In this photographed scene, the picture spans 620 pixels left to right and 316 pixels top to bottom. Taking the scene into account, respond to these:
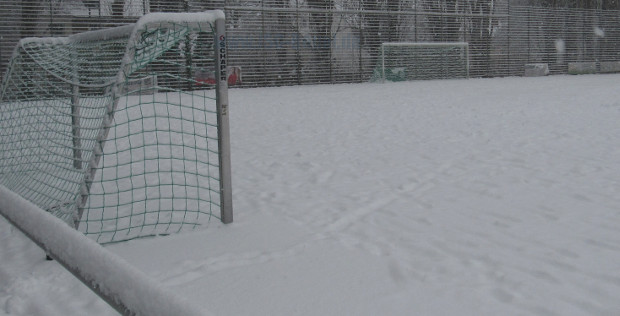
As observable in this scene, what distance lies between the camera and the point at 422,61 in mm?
17484

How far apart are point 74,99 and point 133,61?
1.28 metres

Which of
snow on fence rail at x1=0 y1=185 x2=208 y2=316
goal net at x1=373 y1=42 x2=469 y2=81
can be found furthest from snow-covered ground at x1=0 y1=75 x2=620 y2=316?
goal net at x1=373 y1=42 x2=469 y2=81

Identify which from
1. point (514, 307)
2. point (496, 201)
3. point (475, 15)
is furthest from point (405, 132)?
point (475, 15)

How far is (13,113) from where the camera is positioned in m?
4.54

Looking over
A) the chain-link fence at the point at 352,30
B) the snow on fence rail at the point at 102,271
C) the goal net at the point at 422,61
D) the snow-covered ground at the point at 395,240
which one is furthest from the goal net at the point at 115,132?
the goal net at the point at 422,61

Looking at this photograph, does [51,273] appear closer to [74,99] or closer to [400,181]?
[74,99]

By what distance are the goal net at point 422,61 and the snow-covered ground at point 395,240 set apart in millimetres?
11728

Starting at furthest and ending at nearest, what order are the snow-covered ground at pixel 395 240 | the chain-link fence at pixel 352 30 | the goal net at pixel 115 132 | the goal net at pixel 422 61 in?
1. the goal net at pixel 422 61
2. the chain-link fence at pixel 352 30
3. the goal net at pixel 115 132
4. the snow-covered ground at pixel 395 240

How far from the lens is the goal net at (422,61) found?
1689 cm

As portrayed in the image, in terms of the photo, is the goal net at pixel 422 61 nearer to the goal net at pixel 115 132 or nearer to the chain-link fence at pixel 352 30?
the chain-link fence at pixel 352 30

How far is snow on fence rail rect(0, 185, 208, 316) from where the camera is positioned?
3.49 ft

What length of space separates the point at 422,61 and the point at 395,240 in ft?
50.7

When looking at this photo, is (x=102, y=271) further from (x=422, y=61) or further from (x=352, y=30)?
(x=422, y=61)

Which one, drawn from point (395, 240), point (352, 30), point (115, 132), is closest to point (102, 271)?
point (395, 240)
